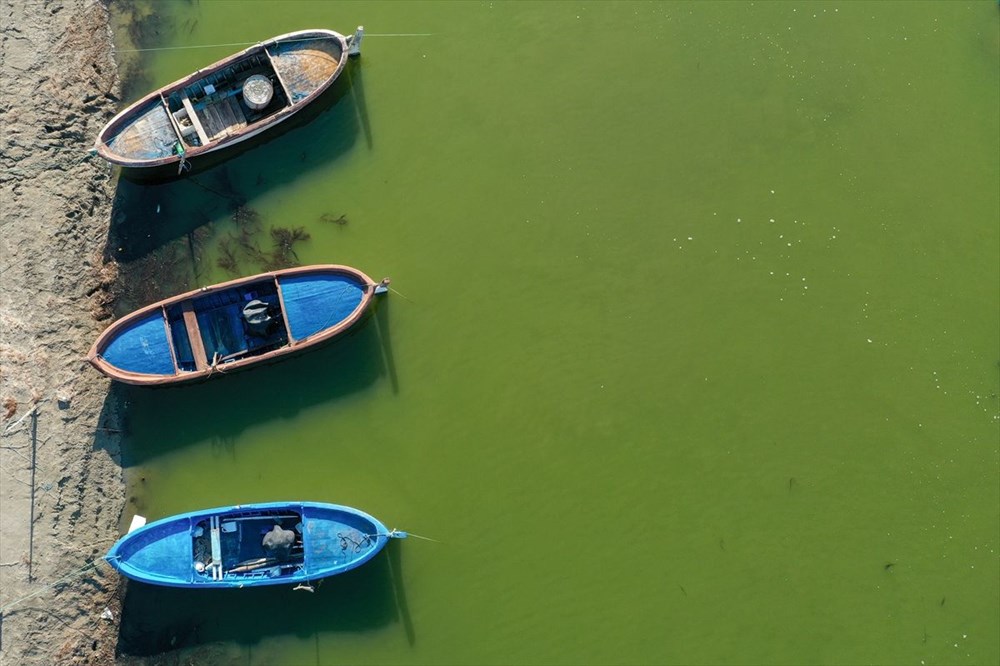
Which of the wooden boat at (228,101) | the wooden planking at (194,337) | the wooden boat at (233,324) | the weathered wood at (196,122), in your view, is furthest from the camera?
the weathered wood at (196,122)

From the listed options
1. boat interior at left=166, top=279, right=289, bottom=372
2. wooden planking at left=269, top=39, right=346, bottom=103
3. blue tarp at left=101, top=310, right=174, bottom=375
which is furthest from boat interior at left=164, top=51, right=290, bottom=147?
blue tarp at left=101, top=310, right=174, bottom=375

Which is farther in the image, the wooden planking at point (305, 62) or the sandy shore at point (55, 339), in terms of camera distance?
the wooden planking at point (305, 62)

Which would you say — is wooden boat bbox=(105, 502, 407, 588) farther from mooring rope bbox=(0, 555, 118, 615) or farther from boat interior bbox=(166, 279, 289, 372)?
boat interior bbox=(166, 279, 289, 372)

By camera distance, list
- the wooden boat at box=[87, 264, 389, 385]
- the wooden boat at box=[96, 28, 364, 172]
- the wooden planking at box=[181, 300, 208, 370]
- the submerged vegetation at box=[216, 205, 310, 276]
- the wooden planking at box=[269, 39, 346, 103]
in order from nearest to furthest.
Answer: the wooden boat at box=[87, 264, 389, 385]
the wooden planking at box=[181, 300, 208, 370]
the wooden boat at box=[96, 28, 364, 172]
the wooden planking at box=[269, 39, 346, 103]
the submerged vegetation at box=[216, 205, 310, 276]

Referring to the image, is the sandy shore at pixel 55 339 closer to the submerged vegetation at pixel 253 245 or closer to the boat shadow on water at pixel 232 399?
the boat shadow on water at pixel 232 399

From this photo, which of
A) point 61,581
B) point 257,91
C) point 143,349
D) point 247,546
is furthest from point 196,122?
point 61,581

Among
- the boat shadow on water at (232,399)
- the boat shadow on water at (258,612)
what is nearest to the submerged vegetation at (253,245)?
the boat shadow on water at (232,399)

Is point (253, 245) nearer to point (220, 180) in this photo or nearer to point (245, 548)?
point (220, 180)
